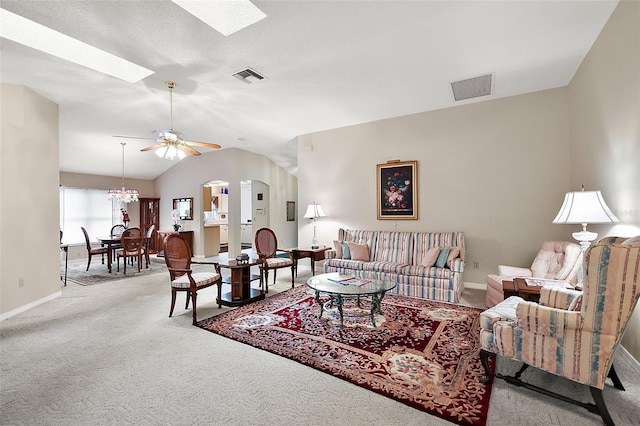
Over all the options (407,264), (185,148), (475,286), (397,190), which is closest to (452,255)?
(407,264)

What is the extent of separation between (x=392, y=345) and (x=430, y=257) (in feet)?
6.61

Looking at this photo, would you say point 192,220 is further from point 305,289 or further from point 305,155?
point 305,289

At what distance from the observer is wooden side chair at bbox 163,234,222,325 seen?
11.2ft

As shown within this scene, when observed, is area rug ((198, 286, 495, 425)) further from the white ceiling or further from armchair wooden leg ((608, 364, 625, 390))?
the white ceiling

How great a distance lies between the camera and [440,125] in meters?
4.93

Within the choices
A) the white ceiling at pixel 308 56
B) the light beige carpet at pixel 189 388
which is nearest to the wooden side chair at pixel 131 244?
the white ceiling at pixel 308 56

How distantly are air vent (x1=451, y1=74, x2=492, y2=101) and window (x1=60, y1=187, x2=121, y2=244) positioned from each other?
377 inches

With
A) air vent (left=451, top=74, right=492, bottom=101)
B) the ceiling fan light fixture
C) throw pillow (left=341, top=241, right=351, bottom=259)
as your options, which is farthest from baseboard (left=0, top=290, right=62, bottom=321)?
air vent (left=451, top=74, right=492, bottom=101)

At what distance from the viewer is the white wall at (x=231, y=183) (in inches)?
311

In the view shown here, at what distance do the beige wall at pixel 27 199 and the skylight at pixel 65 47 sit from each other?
4.12 ft

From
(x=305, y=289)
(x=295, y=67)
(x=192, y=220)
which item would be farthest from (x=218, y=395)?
(x=192, y=220)

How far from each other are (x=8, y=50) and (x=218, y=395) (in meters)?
4.29

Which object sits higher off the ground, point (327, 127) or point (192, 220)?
point (327, 127)

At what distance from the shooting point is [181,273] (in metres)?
3.67
